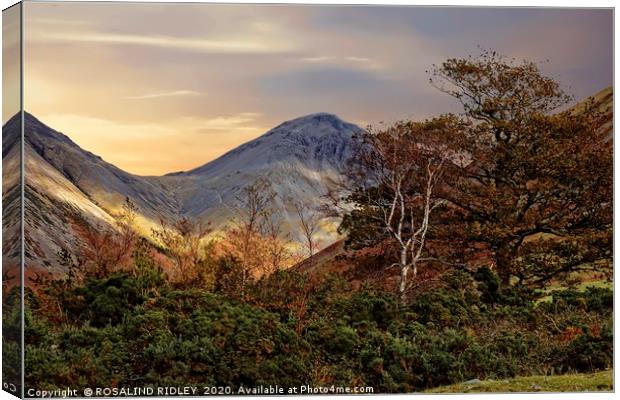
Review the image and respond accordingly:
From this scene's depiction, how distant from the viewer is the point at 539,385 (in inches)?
529

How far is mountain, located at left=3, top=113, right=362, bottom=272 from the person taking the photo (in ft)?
43.8

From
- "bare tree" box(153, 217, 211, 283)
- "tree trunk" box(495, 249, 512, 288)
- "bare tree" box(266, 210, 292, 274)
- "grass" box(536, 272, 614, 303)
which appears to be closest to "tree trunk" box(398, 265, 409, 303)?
"tree trunk" box(495, 249, 512, 288)

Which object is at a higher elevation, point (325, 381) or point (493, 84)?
point (493, 84)

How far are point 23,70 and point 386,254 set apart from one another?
16.0 ft

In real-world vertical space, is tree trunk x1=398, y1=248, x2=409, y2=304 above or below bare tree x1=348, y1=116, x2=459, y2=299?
below

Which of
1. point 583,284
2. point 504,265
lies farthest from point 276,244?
point 583,284

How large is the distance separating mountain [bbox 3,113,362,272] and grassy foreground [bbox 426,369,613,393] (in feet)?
8.25

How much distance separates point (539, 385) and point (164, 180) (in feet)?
16.2

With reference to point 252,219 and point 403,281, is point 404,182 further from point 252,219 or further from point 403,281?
point 252,219

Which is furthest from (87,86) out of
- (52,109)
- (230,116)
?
(230,116)

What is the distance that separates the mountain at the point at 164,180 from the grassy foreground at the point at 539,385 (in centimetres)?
252

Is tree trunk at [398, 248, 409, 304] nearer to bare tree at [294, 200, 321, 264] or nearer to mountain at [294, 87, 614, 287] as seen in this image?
mountain at [294, 87, 614, 287]

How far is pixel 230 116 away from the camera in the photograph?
14.1 m

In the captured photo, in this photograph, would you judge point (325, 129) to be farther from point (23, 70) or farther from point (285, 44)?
point (23, 70)
